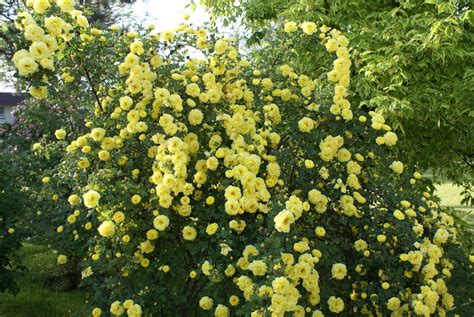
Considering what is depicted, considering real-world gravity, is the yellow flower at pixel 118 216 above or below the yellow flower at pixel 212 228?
below

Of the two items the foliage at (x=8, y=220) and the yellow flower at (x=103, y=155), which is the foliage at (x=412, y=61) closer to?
the yellow flower at (x=103, y=155)

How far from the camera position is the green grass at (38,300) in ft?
17.8

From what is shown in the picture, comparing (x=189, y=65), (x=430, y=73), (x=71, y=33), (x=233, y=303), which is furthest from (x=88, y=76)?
(x=430, y=73)

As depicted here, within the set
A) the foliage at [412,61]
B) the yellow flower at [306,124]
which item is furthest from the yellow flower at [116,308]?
the foliage at [412,61]

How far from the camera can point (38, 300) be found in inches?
230

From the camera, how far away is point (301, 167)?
3.48 metres

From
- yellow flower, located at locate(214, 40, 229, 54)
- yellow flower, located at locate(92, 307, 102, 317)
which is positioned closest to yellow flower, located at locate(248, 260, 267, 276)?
yellow flower, located at locate(92, 307, 102, 317)

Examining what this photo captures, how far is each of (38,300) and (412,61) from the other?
4.83m

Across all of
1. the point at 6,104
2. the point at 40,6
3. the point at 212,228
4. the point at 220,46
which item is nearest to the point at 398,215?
the point at 212,228

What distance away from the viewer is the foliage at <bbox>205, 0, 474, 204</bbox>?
4.80 metres

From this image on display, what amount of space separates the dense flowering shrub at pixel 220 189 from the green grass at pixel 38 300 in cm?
195

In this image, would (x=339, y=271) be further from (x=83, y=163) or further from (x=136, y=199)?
(x=83, y=163)

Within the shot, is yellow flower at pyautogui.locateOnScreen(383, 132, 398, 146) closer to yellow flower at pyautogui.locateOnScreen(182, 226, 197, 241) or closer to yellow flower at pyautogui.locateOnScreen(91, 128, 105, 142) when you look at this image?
yellow flower at pyautogui.locateOnScreen(182, 226, 197, 241)

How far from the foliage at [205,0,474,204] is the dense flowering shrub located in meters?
0.91
